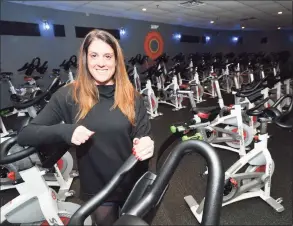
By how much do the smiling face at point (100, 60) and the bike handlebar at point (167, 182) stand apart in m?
0.70

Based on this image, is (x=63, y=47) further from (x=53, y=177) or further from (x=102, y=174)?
(x=102, y=174)

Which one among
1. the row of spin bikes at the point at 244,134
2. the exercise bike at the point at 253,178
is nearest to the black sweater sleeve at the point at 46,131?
the row of spin bikes at the point at 244,134

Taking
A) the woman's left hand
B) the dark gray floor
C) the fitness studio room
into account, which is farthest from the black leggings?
the dark gray floor

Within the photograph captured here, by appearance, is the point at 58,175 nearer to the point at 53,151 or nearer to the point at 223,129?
the point at 53,151

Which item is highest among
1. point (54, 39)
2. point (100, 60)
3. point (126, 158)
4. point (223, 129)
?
point (54, 39)

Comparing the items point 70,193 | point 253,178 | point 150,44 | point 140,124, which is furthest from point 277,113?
point 150,44

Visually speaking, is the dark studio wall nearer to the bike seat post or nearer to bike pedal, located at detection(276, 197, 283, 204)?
the bike seat post

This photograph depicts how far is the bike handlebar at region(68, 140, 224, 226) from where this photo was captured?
0.41 meters

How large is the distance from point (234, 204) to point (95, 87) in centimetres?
201

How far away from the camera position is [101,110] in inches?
44.7

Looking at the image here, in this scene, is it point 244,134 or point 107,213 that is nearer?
point 107,213

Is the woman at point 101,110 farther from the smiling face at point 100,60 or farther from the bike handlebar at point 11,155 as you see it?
the bike handlebar at point 11,155

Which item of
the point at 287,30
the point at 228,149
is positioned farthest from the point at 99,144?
the point at 287,30

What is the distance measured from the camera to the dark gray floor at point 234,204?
209 cm
